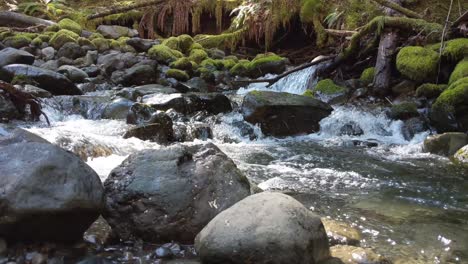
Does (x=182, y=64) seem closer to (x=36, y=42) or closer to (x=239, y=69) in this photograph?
(x=239, y=69)

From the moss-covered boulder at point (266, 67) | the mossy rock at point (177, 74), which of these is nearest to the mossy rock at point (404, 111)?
the moss-covered boulder at point (266, 67)

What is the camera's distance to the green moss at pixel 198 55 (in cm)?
1428

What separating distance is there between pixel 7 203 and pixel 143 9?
17007mm

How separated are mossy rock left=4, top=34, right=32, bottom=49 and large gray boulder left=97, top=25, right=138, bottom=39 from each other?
3203mm

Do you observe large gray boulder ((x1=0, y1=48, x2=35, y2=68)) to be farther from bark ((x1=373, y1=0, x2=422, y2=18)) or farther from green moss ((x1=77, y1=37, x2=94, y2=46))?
bark ((x1=373, y1=0, x2=422, y2=18))

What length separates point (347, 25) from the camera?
38.9 feet

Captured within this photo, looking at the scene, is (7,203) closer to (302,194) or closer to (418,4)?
(302,194)

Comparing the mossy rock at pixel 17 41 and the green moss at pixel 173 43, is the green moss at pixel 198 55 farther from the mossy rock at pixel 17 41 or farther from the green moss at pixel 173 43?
the mossy rock at pixel 17 41

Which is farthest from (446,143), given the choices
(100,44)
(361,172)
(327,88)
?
(100,44)

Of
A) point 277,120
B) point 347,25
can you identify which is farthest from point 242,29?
point 277,120

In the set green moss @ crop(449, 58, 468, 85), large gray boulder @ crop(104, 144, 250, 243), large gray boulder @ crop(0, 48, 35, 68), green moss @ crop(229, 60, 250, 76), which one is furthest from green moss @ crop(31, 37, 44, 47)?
large gray boulder @ crop(104, 144, 250, 243)

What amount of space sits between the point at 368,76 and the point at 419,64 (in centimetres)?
140

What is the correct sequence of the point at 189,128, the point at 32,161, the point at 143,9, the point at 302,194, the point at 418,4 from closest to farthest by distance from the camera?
the point at 32,161
the point at 302,194
the point at 189,128
the point at 418,4
the point at 143,9

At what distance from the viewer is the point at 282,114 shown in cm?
846
